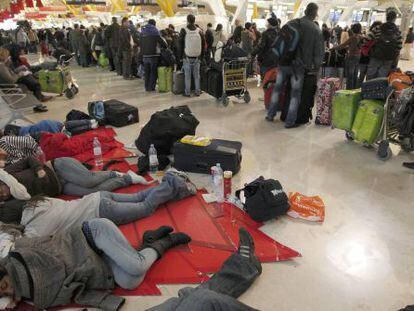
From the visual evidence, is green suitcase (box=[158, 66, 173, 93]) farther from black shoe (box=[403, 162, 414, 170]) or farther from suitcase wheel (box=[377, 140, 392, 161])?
black shoe (box=[403, 162, 414, 170])

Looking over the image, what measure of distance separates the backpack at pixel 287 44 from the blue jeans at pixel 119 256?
13.3 feet

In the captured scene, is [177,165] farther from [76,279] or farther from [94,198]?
[76,279]

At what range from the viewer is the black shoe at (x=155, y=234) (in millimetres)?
2814

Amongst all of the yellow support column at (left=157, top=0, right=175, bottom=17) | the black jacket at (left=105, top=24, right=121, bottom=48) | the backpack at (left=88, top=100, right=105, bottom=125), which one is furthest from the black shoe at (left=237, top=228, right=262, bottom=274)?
the yellow support column at (left=157, top=0, right=175, bottom=17)

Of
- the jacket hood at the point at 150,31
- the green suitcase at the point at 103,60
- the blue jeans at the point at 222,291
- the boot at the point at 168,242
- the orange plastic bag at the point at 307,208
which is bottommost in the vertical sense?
the green suitcase at the point at 103,60

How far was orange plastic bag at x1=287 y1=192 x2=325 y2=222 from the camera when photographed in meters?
3.25

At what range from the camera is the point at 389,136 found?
15.0 feet

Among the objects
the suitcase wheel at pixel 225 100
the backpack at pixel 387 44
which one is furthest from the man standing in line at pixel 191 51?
the backpack at pixel 387 44

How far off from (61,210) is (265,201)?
5.62ft

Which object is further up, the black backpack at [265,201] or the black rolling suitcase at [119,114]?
the black backpack at [265,201]

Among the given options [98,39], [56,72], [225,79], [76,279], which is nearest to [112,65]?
[98,39]

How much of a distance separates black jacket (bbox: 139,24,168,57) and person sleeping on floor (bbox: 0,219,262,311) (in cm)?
653

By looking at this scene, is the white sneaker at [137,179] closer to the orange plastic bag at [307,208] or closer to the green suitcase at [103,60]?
the orange plastic bag at [307,208]

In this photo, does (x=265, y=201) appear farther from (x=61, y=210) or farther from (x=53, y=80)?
(x=53, y=80)
